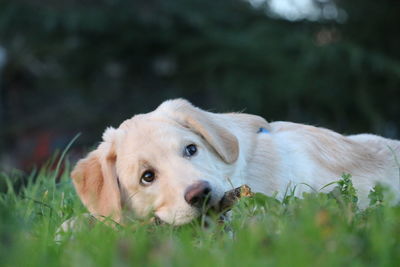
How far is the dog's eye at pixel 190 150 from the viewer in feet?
12.3

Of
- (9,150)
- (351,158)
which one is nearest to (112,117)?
(9,150)

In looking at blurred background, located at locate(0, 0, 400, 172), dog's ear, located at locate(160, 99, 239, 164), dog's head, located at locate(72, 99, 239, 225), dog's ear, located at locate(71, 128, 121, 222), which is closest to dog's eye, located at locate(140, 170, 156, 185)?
dog's head, located at locate(72, 99, 239, 225)

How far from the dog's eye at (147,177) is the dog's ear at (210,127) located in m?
0.39

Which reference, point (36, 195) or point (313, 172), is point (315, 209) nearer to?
point (313, 172)

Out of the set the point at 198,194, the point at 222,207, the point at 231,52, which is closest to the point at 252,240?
the point at 198,194

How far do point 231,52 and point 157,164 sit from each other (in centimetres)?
824

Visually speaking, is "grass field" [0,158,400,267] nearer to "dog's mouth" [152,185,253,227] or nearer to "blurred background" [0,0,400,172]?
"dog's mouth" [152,185,253,227]

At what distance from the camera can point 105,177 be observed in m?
3.82

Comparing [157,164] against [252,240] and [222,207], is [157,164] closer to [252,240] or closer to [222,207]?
[222,207]

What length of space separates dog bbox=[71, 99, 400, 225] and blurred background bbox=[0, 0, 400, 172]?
700 cm

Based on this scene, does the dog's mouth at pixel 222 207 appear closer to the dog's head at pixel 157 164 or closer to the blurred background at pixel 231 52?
the dog's head at pixel 157 164

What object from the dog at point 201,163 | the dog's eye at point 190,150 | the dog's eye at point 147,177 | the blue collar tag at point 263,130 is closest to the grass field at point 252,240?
the dog at point 201,163

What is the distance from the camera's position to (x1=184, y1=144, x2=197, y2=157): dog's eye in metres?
3.75

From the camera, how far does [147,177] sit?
146 inches
